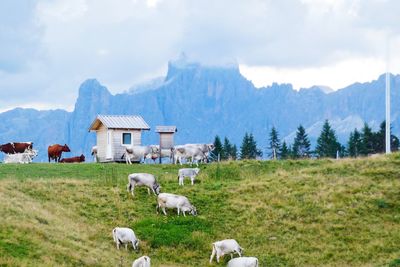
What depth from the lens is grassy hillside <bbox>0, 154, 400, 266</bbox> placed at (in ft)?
99.5

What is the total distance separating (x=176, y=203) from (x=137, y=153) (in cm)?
2223

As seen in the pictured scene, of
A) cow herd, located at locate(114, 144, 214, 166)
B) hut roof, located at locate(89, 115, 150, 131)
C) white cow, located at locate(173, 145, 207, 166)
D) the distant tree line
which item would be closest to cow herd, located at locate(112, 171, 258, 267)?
white cow, located at locate(173, 145, 207, 166)

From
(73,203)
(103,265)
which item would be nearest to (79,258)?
(103,265)

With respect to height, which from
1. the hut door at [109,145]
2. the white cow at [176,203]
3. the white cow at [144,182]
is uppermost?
the hut door at [109,145]

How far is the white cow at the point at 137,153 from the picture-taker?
5919cm

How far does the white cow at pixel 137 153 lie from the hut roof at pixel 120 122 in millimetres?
4438

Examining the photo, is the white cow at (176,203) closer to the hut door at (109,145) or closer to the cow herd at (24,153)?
the hut door at (109,145)

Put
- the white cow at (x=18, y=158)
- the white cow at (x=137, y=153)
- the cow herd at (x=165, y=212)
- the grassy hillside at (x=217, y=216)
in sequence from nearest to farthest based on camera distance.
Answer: the cow herd at (x=165, y=212) < the grassy hillside at (x=217, y=216) < the white cow at (x=137, y=153) < the white cow at (x=18, y=158)

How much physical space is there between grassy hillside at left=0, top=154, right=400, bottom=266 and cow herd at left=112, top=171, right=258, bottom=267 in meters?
0.51

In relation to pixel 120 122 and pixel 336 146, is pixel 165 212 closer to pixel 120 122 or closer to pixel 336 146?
pixel 120 122

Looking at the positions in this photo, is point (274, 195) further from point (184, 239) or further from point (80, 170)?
point (80, 170)

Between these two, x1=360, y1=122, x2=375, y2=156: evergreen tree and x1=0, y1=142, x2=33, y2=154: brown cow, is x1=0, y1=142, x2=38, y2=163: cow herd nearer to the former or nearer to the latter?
x1=0, y1=142, x2=33, y2=154: brown cow

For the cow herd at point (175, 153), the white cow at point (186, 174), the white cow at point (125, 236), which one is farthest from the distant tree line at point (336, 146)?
the white cow at point (125, 236)

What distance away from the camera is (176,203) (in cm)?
3797
